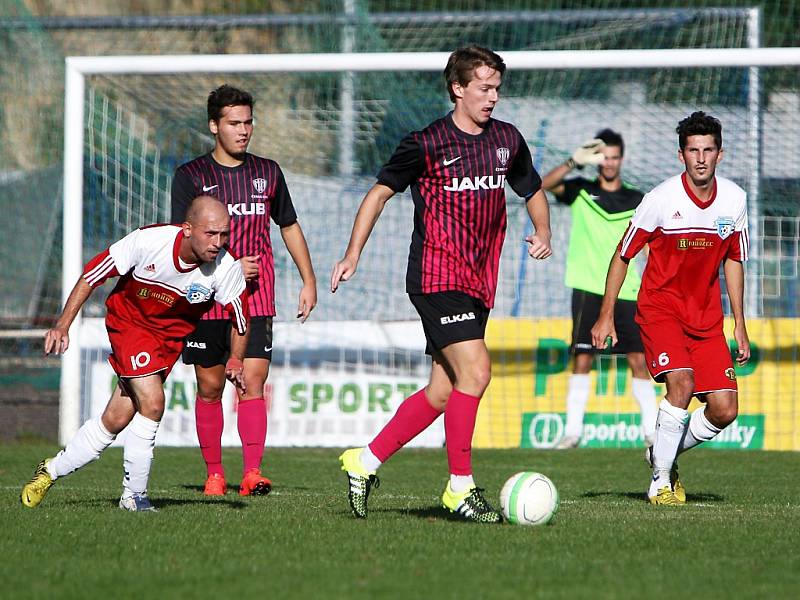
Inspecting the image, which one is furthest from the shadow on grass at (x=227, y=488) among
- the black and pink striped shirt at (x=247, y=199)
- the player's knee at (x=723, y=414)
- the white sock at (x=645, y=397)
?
the white sock at (x=645, y=397)

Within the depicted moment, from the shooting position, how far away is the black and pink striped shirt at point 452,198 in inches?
249

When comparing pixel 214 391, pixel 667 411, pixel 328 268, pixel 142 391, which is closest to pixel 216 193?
pixel 214 391

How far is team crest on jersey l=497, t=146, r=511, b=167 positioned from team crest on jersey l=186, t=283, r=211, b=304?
1610mm

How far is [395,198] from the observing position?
13453mm

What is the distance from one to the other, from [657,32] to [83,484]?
10894 millimetres

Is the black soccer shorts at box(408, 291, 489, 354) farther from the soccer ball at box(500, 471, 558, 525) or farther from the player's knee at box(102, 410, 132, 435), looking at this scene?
the player's knee at box(102, 410, 132, 435)

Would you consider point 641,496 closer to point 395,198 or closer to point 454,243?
point 454,243

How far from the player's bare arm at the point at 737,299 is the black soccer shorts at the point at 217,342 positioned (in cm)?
275

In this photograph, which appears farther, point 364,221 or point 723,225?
point 723,225

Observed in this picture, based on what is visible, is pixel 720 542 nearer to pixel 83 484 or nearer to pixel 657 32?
pixel 83 484

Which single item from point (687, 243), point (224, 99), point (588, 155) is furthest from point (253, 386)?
point (588, 155)

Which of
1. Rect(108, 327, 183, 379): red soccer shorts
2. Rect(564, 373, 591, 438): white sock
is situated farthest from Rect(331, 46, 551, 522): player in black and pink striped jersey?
Rect(564, 373, 591, 438): white sock

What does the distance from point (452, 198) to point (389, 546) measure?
1.81m

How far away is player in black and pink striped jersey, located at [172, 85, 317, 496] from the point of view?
7887 mm
